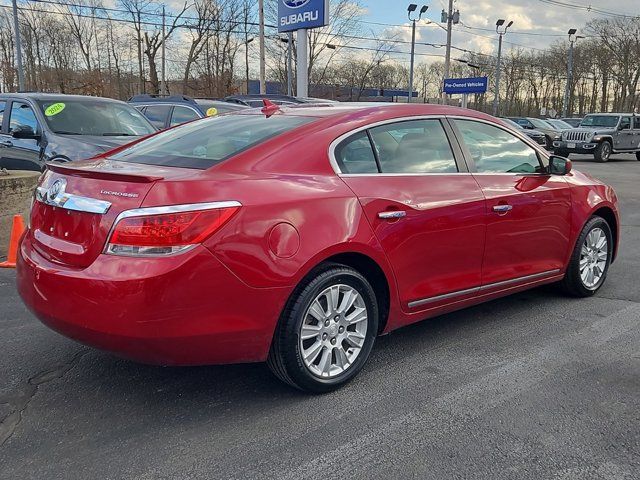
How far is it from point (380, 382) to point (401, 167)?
131 cm

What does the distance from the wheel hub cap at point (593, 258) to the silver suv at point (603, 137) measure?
1988 cm

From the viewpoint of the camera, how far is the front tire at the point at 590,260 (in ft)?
16.0

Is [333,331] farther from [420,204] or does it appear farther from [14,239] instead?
[14,239]

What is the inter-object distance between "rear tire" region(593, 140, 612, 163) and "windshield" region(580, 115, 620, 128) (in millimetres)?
1026

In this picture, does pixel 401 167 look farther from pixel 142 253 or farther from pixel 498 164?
pixel 142 253

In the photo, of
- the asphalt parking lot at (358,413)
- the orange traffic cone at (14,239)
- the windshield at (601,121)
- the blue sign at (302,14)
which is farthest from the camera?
the windshield at (601,121)

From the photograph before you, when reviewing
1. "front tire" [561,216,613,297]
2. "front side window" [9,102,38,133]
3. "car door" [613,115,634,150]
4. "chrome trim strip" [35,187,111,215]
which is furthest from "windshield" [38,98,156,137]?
"car door" [613,115,634,150]

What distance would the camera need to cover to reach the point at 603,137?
23.1 meters

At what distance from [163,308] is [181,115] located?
30.2 ft

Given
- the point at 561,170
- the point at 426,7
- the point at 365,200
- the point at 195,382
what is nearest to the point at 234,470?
the point at 195,382

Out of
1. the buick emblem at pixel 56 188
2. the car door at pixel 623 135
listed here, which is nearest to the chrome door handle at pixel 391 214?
the buick emblem at pixel 56 188

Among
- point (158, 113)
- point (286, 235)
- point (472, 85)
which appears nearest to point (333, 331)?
point (286, 235)

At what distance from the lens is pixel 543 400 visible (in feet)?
10.5

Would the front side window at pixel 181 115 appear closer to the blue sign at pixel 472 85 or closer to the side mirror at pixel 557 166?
the side mirror at pixel 557 166
